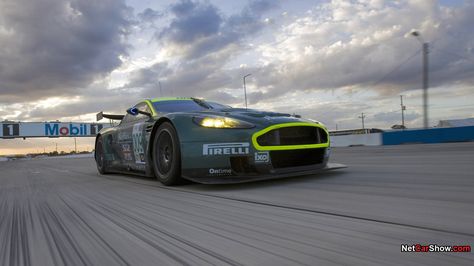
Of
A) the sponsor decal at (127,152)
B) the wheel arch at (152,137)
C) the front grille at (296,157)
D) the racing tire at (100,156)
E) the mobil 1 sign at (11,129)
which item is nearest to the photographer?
the front grille at (296,157)

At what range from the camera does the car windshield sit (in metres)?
5.39

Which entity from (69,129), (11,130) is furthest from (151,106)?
(69,129)

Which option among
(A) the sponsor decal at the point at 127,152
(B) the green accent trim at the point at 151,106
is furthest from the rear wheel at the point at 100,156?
(B) the green accent trim at the point at 151,106

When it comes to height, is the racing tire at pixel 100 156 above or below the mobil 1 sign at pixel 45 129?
below

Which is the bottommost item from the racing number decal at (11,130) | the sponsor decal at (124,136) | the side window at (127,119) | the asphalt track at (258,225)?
the asphalt track at (258,225)

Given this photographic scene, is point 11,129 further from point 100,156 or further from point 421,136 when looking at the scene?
point 421,136

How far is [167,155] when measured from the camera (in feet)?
15.2

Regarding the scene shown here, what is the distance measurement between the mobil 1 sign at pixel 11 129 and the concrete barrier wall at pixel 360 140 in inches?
1617

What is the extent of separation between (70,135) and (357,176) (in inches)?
2128

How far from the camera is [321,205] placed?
2.75 meters

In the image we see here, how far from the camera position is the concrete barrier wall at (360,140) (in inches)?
→ 846

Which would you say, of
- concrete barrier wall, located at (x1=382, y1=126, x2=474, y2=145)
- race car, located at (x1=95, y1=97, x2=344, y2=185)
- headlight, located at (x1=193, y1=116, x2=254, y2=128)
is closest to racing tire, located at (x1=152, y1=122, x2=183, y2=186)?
race car, located at (x1=95, y1=97, x2=344, y2=185)

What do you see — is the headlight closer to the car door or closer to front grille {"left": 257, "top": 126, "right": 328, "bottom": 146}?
front grille {"left": 257, "top": 126, "right": 328, "bottom": 146}

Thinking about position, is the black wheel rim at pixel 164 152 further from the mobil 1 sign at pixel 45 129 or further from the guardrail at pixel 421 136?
the mobil 1 sign at pixel 45 129
